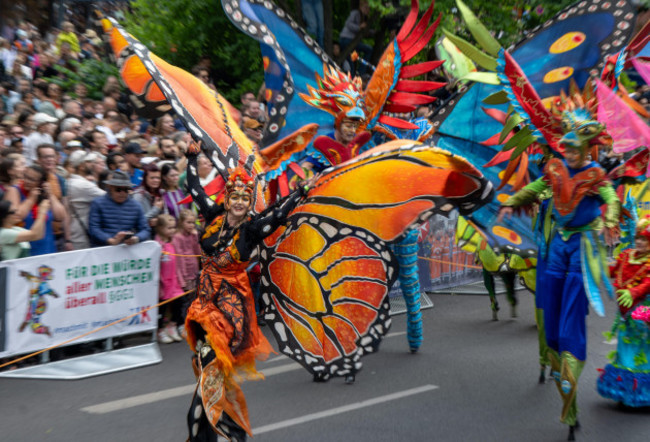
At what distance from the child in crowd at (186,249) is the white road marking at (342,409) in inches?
101

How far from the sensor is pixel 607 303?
383 inches

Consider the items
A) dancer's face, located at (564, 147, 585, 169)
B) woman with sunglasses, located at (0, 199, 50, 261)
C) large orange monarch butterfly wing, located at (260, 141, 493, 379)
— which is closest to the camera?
large orange monarch butterfly wing, located at (260, 141, 493, 379)

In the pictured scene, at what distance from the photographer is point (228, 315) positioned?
445 cm

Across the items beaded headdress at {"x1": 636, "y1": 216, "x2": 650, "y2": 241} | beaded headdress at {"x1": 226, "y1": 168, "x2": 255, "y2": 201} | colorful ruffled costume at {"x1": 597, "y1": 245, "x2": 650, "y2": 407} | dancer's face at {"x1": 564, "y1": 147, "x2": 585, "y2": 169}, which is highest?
dancer's face at {"x1": 564, "y1": 147, "x2": 585, "y2": 169}

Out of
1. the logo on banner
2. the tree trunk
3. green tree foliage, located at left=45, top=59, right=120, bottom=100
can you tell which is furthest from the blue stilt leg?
green tree foliage, located at left=45, top=59, right=120, bottom=100

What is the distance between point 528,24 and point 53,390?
10.4 m

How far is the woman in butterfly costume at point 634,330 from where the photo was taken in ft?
18.0

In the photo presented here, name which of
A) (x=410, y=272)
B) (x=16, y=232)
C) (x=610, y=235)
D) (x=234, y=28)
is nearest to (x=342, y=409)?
(x=410, y=272)

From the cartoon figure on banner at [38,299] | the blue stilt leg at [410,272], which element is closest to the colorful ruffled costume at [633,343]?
the blue stilt leg at [410,272]

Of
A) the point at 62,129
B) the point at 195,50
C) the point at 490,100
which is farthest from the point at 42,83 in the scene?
the point at 490,100

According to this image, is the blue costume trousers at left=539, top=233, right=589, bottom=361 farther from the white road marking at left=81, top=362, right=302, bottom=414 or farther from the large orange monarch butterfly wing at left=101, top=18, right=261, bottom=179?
the white road marking at left=81, top=362, right=302, bottom=414

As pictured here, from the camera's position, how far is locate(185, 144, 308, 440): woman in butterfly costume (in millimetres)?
4344

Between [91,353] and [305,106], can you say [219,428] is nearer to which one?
[91,353]

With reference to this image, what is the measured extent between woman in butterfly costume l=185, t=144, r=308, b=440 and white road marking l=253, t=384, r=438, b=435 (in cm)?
77
